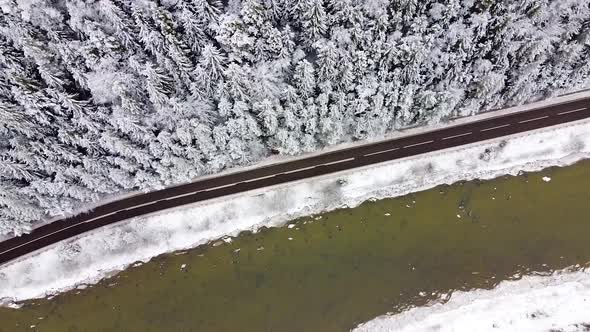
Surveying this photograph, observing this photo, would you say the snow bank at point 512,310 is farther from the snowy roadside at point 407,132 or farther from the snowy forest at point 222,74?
the snowy forest at point 222,74

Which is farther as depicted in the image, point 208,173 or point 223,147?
point 208,173

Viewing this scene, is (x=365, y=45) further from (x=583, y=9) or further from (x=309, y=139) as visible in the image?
(x=583, y=9)

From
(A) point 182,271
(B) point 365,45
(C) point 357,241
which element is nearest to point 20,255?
(A) point 182,271

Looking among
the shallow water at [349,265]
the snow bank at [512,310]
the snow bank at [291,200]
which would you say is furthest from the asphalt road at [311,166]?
the snow bank at [512,310]

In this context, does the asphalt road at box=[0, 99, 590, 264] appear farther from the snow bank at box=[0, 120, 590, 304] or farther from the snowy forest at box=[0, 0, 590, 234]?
the snowy forest at box=[0, 0, 590, 234]

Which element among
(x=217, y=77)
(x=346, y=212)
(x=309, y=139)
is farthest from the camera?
(x=346, y=212)

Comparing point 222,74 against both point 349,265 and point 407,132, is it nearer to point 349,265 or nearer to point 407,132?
point 407,132
